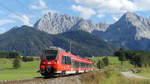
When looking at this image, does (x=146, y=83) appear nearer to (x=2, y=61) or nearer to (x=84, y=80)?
(x=84, y=80)

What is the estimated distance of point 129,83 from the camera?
43.2m

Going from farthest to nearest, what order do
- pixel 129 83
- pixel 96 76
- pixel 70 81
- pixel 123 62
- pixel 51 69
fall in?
pixel 123 62 → pixel 129 83 → pixel 96 76 → pixel 51 69 → pixel 70 81

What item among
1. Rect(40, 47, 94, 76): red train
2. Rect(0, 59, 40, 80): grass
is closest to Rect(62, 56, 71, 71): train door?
Rect(40, 47, 94, 76): red train

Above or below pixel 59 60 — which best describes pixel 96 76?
below

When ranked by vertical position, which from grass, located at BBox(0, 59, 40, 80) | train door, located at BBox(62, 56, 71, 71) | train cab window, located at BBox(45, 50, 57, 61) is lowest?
grass, located at BBox(0, 59, 40, 80)

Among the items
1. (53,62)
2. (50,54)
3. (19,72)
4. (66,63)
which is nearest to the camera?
(53,62)

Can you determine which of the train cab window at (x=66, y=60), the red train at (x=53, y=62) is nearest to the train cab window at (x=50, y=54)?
the red train at (x=53, y=62)

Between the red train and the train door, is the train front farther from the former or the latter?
the train door

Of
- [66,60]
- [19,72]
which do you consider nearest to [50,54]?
[66,60]

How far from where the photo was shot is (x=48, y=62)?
1364 inches

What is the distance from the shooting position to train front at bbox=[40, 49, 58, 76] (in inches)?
1346

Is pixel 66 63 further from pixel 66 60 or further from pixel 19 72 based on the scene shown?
pixel 19 72

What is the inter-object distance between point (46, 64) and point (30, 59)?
167 meters

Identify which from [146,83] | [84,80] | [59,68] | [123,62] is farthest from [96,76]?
[123,62]
